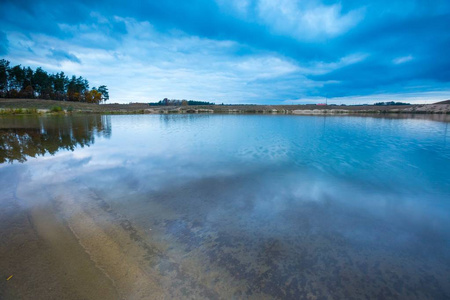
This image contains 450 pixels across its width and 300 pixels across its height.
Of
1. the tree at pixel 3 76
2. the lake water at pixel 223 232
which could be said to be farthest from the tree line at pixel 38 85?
the lake water at pixel 223 232

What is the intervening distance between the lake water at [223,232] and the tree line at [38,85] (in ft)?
308

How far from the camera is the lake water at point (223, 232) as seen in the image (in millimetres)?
2650

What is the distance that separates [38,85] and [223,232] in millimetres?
107153

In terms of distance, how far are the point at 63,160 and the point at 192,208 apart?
7143mm

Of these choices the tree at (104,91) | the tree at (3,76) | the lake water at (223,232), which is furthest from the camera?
the tree at (104,91)

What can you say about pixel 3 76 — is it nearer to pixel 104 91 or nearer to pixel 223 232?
pixel 104 91

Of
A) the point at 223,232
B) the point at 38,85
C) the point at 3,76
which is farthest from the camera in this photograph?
the point at 38,85

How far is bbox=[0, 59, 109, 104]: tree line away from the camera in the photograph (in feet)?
232

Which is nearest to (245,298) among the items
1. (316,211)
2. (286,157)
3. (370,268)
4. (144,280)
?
(144,280)

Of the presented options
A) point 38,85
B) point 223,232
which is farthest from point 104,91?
point 223,232

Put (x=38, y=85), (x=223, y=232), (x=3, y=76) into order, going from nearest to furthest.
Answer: (x=223, y=232) → (x=3, y=76) → (x=38, y=85)

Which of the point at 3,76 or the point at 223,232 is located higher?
the point at 3,76

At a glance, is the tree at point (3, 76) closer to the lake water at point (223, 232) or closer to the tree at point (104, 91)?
the tree at point (104, 91)

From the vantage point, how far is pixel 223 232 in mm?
3787
